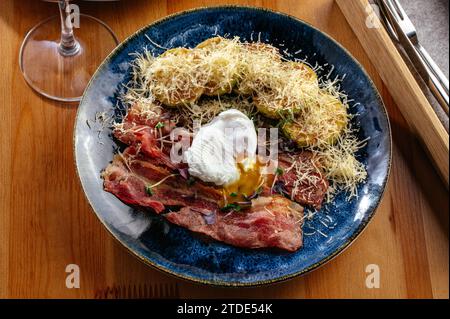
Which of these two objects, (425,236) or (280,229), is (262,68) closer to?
(280,229)

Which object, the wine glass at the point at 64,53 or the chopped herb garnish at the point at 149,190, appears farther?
the wine glass at the point at 64,53

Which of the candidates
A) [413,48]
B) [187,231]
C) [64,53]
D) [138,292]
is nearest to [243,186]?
[187,231]

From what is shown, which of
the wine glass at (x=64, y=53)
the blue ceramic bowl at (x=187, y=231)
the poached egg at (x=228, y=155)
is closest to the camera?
the blue ceramic bowl at (x=187, y=231)

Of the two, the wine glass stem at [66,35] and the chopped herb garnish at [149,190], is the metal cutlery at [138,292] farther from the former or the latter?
the wine glass stem at [66,35]

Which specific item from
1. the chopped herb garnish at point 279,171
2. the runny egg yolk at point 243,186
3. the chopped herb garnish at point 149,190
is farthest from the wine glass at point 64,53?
the chopped herb garnish at point 279,171

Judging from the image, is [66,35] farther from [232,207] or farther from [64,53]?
[232,207]

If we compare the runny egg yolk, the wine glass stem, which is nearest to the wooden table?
Result: the wine glass stem
